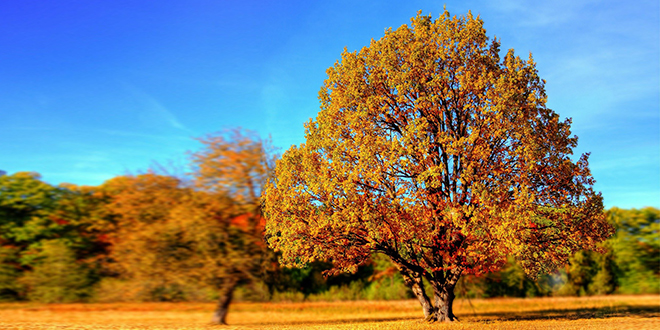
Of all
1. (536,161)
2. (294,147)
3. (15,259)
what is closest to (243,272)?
(294,147)

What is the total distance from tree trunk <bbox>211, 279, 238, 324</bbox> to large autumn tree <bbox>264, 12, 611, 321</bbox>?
493cm

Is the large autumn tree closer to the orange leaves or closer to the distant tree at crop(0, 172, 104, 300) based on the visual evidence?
the orange leaves

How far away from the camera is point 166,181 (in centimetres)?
1656

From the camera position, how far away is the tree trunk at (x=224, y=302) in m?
15.2

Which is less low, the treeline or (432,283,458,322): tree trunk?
the treeline

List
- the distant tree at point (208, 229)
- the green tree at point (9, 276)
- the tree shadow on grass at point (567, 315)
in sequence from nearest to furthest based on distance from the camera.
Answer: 1. the distant tree at point (208, 229)
2. the green tree at point (9, 276)
3. the tree shadow on grass at point (567, 315)

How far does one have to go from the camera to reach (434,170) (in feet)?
61.8

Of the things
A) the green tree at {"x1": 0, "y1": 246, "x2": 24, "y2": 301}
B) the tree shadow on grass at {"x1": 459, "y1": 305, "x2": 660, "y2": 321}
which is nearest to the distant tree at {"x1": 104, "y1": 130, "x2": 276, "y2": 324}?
the green tree at {"x1": 0, "y1": 246, "x2": 24, "y2": 301}

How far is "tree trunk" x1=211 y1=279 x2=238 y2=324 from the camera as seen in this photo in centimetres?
1521

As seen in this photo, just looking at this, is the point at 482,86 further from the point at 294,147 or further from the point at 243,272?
the point at 243,272

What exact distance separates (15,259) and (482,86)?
→ 71.1 ft

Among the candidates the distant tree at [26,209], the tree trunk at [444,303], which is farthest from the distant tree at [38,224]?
the tree trunk at [444,303]

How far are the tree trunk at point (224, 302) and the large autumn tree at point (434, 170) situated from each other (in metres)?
4.93

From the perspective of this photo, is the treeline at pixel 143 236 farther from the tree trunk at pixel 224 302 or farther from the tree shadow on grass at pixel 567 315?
the tree shadow on grass at pixel 567 315
